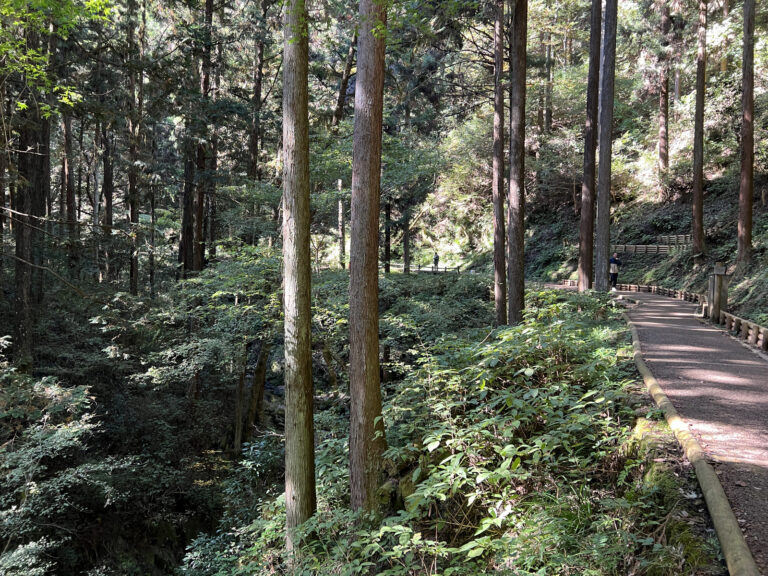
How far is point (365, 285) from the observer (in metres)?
5.82

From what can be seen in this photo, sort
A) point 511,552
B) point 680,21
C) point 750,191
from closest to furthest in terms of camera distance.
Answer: point 511,552 < point 750,191 < point 680,21

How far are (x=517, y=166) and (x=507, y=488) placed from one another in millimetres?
8851

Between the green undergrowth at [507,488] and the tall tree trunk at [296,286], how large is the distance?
48 centimetres

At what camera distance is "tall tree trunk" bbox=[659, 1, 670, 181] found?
83.3 feet

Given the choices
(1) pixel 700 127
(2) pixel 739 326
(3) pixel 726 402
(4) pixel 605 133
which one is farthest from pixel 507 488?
(1) pixel 700 127

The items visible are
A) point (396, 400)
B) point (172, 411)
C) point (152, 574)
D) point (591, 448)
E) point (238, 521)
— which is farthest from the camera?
point (172, 411)

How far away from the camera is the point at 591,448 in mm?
5027

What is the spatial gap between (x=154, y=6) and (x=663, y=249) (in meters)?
26.7

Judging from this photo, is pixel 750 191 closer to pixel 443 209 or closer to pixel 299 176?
pixel 299 176

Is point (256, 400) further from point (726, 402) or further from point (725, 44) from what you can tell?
point (725, 44)

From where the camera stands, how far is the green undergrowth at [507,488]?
11.9ft

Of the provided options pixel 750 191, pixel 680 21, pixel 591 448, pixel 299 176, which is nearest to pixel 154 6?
pixel 299 176

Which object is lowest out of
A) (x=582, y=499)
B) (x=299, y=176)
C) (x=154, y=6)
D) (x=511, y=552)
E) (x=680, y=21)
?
(x=511, y=552)

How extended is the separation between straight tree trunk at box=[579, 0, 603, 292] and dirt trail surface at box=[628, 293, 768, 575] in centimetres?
478
